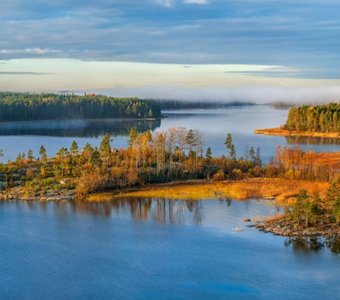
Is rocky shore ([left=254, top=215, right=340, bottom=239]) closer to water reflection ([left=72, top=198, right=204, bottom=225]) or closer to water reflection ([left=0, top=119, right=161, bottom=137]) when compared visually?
water reflection ([left=72, top=198, right=204, bottom=225])

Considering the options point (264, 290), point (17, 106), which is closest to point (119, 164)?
point (264, 290)

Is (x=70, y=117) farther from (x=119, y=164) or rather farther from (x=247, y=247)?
(x=247, y=247)

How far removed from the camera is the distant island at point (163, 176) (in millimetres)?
44000

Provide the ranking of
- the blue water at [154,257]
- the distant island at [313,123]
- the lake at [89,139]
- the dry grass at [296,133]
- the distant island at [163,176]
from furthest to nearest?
the distant island at [313,123]
the dry grass at [296,133]
the lake at [89,139]
the distant island at [163,176]
the blue water at [154,257]

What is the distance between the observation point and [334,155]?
216 ft

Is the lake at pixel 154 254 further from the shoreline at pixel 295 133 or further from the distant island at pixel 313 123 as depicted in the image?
the distant island at pixel 313 123

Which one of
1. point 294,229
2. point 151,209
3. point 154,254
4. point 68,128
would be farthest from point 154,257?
point 68,128

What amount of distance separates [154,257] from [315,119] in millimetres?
69850

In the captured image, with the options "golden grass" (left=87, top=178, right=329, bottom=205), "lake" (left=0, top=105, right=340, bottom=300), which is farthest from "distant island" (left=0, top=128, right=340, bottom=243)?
"lake" (left=0, top=105, right=340, bottom=300)

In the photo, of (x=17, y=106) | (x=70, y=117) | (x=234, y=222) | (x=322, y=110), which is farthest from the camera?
(x=70, y=117)

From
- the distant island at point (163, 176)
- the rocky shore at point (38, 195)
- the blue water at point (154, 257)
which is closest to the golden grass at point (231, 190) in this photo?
the distant island at point (163, 176)

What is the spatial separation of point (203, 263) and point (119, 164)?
22.7 meters

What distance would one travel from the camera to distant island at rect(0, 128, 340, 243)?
1732 inches

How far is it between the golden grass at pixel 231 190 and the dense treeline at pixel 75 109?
3267 inches
